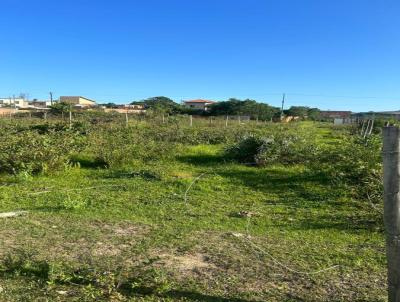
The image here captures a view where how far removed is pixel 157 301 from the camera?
2.97 metres

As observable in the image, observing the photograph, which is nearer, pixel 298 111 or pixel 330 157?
pixel 330 157

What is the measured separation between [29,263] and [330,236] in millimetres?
3173

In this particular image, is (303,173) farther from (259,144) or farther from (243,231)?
(243,231)

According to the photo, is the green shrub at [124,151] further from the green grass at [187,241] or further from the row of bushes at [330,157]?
the row of bushes at [330,157]

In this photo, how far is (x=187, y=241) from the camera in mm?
4336

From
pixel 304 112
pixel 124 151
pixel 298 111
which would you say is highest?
pixel 298 111

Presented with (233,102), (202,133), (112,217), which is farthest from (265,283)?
(233,102)

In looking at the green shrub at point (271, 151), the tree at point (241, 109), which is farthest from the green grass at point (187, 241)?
the tree at point (241, 109)

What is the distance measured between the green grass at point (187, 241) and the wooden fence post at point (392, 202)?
1.81 feet

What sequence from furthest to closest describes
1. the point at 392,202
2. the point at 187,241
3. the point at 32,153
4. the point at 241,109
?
1. the point at 241,109
2. the point at 32,153
3. the point at 187,241
4. the point at 392,202

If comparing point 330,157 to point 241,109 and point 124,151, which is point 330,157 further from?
point 241,109

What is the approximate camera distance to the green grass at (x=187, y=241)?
315 cm

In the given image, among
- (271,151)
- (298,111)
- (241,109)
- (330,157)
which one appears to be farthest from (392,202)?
(298,111)

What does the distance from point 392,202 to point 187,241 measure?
227 centimetres
